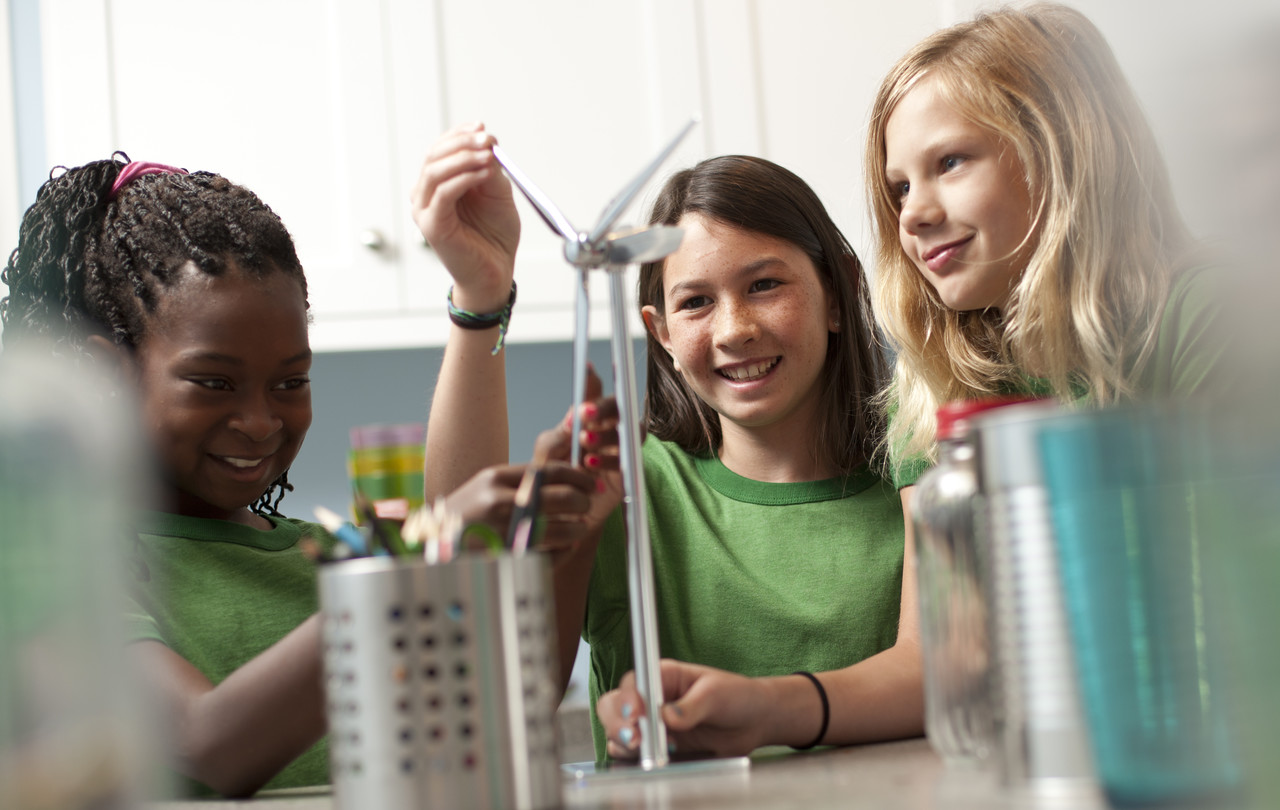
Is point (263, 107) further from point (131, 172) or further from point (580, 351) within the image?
point (580, 351)

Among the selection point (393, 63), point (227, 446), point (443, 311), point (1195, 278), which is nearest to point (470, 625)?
point (227, 446)

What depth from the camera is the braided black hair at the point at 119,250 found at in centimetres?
100

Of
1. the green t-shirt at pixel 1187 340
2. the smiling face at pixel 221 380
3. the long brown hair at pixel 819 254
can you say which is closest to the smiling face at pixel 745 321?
the long brown hair at pixel 819 254

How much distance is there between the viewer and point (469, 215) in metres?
1.00

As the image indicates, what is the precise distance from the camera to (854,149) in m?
1.93

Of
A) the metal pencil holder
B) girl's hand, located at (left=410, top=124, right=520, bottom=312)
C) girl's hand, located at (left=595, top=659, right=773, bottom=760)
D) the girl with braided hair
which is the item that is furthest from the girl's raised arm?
the metal pencil holder

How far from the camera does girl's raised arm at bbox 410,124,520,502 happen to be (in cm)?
93

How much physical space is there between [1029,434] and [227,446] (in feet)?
2.41

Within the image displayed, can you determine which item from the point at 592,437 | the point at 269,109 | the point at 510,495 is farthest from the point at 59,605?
the point at 269,109

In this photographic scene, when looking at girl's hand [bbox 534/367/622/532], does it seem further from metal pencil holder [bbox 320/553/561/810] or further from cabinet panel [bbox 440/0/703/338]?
cabinet panel [bbox 440/0/703/338]

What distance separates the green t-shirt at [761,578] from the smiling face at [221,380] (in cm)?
36

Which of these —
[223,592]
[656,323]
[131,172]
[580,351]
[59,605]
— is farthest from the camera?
[656,323]

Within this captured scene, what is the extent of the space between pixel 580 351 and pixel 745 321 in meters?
0.48

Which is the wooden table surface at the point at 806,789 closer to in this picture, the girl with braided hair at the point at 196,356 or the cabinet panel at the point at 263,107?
the girl with braided hair at the point at 196,356
